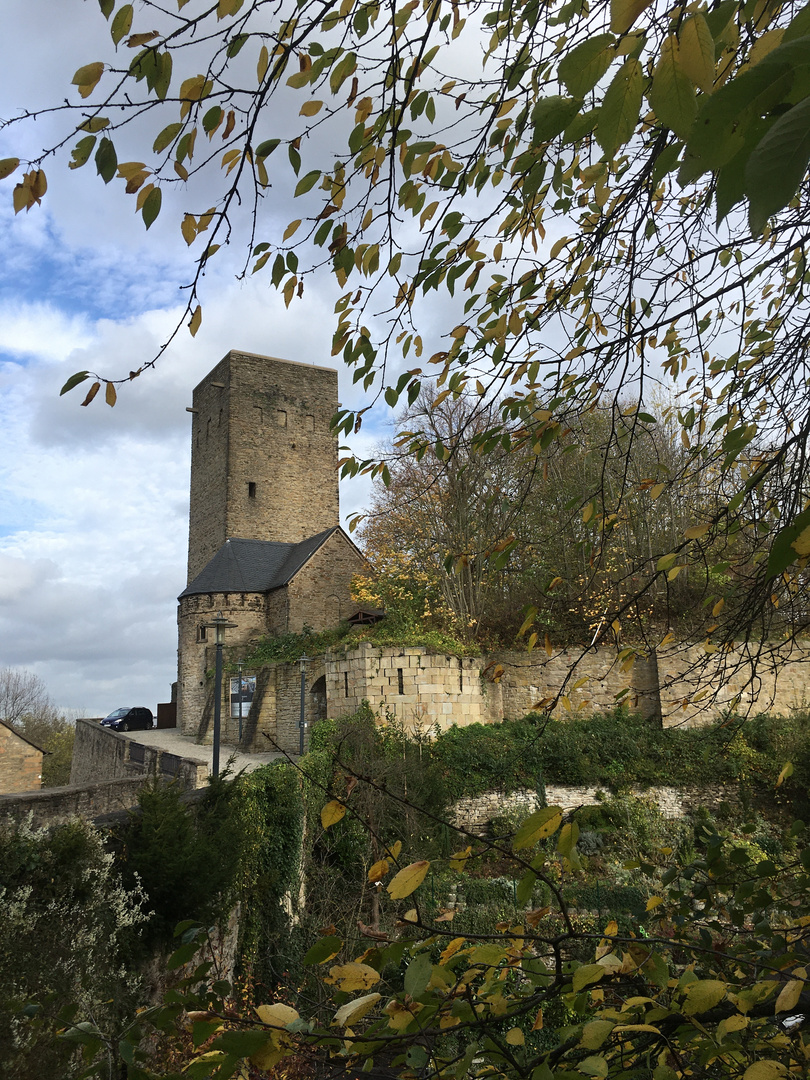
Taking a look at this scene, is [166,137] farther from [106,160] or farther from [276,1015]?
[276,1015]

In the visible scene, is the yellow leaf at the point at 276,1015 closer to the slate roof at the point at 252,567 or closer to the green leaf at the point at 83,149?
the green leaf at the point at 83,149

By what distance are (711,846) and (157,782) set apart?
563cm

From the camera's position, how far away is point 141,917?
5754 mm

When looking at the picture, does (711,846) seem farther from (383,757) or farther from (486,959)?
(383,757)

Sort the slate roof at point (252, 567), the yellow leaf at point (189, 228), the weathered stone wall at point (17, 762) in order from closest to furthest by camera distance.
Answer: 1. the yellow leaf at point (189, 228)
2. the weathered stone wall at point (17, 762)
3. the slate roof at point (252, 567)

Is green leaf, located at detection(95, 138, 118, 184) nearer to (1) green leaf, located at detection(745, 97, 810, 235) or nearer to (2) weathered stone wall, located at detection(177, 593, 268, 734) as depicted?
(1) green leaf, located at detection(745, 97, 810, 235)

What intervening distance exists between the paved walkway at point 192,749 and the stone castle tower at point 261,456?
763 cm

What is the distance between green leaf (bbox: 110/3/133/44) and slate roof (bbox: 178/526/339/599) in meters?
20.6

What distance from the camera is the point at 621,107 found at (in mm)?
993

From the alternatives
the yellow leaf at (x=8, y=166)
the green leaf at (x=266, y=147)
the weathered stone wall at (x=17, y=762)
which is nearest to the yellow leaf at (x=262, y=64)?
the green leaf at (x=266, y=147)

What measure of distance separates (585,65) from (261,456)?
29.6 meters

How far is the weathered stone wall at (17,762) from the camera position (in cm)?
2003

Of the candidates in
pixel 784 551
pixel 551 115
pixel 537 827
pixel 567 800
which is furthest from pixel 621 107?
pixel 567 800

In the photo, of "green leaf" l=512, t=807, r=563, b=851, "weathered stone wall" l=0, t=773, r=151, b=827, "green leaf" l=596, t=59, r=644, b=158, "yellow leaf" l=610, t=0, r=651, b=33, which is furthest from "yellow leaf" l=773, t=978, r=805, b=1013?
"weathered stone wall" l=0, t=773, r=151, b=827
